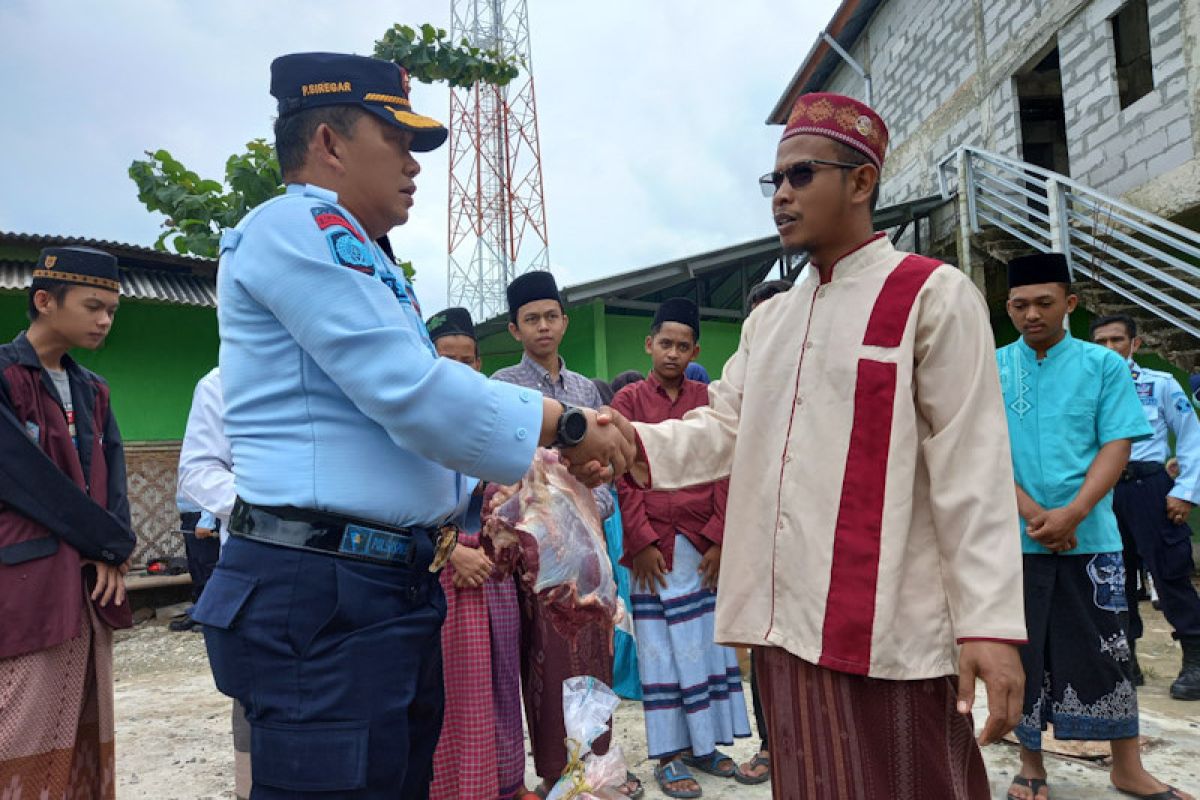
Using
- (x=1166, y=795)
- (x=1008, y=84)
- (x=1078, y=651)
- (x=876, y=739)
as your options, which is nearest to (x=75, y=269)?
(x=876, y=739)

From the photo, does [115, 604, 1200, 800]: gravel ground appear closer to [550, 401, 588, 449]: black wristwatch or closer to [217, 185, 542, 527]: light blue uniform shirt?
[550, 401, 588, 449]: black wristwatch

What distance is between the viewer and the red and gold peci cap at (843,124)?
198 cm

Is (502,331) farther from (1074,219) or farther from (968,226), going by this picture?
(1074,219)

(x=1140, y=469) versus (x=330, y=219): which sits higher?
(x=330, y=219)

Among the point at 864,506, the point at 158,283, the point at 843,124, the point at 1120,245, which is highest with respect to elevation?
the point at 158,283

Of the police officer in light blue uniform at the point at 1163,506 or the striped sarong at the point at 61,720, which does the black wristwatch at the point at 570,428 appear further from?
the police officer in light blue uniform at the point at 1163,506

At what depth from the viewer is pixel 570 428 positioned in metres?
1.86

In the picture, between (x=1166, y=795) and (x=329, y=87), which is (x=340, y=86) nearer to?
(x=329, y=87)

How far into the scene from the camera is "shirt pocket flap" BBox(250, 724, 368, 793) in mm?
1509

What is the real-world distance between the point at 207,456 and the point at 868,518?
253cm

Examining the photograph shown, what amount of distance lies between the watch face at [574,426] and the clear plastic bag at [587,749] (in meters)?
1.56

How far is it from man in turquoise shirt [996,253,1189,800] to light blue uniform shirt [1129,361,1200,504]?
2245 mm

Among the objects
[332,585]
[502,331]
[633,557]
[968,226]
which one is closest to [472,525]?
[332,585]

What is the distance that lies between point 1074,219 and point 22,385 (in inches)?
393
